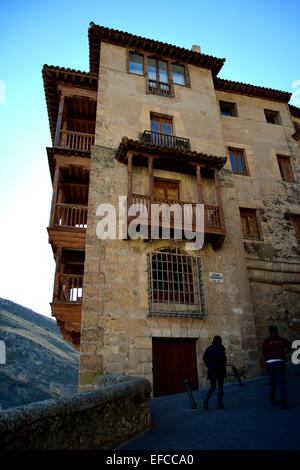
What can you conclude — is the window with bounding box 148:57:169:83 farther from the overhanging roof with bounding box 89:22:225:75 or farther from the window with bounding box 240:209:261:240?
the window with bounding box 240:209:261:240

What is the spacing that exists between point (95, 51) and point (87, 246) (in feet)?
34.0

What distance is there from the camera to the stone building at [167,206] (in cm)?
991

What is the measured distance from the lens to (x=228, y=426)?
509cm

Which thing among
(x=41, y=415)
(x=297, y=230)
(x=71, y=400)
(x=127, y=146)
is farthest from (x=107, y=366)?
(x=297, y=230)

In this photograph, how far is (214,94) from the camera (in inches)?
624

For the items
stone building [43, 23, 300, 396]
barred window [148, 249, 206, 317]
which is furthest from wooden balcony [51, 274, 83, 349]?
barred window [148, 249, 206, 317]

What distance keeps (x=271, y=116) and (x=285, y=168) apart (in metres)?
3.51

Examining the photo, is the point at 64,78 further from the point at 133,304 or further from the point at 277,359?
the point at 277,359

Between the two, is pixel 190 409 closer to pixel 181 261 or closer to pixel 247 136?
pixel 181 261

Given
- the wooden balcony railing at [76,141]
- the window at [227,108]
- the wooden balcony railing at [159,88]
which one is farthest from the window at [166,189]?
the window at [227,108]

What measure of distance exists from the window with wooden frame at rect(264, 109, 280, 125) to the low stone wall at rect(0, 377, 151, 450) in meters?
16.2

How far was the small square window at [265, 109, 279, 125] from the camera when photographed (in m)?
17.4

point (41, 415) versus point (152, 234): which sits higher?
point (152, 234)

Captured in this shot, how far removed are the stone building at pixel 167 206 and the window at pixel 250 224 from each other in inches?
2.0
